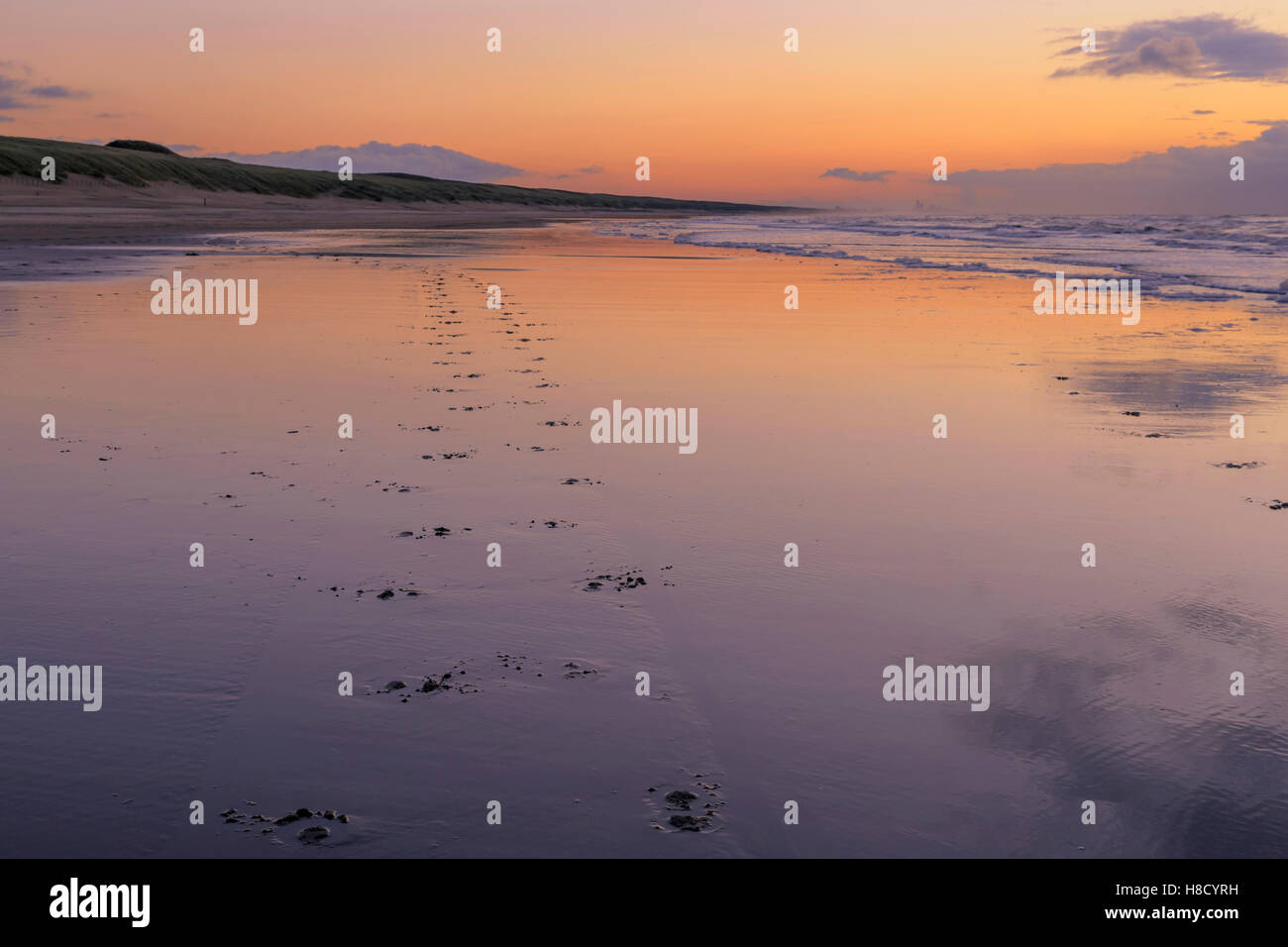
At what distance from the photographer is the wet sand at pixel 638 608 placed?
12.3ft

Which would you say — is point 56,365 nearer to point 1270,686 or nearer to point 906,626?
point 906,626

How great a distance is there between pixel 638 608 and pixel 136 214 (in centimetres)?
6644

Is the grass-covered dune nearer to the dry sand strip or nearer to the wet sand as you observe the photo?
the dry sand strip

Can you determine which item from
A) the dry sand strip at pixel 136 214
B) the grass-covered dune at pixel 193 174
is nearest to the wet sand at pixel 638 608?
the dry sand strip at pixel 136 214

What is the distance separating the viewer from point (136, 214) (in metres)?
63.1

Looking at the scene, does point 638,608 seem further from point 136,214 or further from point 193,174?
point 193,174

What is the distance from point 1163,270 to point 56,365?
89.1 ft

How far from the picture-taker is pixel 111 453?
8430mm

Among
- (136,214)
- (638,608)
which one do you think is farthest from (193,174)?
(638,608)

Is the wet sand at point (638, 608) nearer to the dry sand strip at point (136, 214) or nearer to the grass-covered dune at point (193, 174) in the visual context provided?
the dry sand strip at point (136, 214)

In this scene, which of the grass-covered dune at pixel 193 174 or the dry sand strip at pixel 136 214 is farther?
the grass-covered dune at pixel 193 174

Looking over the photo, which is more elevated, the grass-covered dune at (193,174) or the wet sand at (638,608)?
the grass-covered dune at (193,174)

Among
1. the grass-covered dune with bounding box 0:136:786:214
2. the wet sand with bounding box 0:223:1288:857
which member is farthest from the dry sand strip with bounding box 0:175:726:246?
the wet sand with bounding box 0:223:1288:857

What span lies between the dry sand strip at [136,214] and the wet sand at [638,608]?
3100 centimetres
